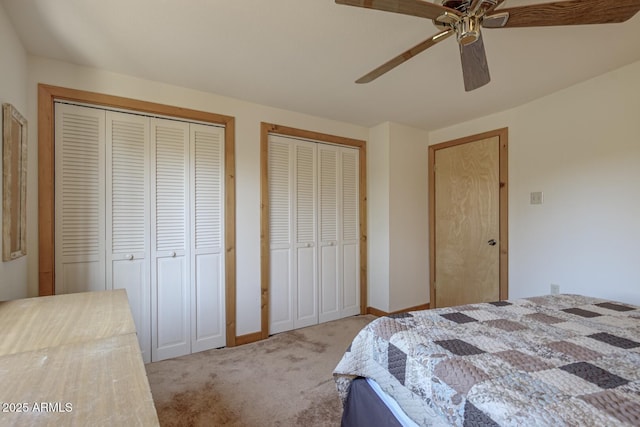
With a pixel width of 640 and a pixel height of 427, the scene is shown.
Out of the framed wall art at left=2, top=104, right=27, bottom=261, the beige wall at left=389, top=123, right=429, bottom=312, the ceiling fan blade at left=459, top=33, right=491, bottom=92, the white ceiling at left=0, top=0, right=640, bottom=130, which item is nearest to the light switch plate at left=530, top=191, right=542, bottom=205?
the white ceiling at left=0, top=0, right=640, bottom=130

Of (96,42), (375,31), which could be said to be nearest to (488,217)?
(375,31)

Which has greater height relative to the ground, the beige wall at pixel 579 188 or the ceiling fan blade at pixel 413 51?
the ceiling fan blade at pixel 413 51

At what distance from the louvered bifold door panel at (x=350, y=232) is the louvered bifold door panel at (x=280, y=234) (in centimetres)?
65

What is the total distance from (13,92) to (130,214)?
941 mm

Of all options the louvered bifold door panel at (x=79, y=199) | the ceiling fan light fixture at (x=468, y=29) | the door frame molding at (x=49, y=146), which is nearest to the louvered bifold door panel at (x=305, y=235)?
the door frame molding at (x=49, y=146)

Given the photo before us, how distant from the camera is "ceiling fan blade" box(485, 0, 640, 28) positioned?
3.78ft

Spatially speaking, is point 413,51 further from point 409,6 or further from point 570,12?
point 570,12

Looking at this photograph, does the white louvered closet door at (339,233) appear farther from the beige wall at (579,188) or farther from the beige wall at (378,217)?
the beige wall at (579,188)

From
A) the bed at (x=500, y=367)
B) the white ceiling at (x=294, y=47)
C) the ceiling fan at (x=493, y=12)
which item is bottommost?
the bed at (x=500, y=367)

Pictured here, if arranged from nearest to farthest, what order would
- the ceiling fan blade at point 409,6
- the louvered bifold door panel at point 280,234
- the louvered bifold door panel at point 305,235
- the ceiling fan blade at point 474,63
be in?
the ceiling fan blade at point 409,6, the ceiling fan blade at point 474,63, the louvered bifold door panel at point 280,234, the louvered bifold door panel at point 305,235

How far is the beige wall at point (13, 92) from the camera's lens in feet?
5.05

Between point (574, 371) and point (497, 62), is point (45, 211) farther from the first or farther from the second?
point (497, 62)

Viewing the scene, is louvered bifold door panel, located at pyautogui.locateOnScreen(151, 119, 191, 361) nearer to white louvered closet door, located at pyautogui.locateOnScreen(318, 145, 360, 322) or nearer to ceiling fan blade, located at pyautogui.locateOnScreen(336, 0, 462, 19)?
white louvered closet door, located at pyautogui.locateOnScreen(318, 145, 360, 322)

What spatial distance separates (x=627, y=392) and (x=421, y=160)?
3060 millimetres
